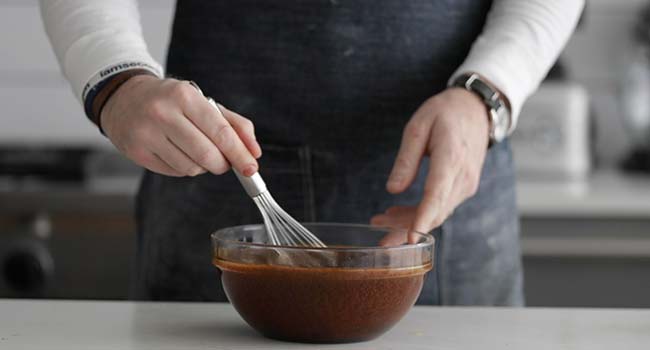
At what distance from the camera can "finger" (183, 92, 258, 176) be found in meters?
0.77

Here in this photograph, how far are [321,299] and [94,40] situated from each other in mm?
364

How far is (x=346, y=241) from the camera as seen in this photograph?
849mm

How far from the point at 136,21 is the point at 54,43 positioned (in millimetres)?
82

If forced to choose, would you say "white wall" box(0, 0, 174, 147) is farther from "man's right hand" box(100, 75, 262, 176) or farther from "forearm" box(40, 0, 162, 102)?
"man's right hand" box(100, 75, 262, 176)

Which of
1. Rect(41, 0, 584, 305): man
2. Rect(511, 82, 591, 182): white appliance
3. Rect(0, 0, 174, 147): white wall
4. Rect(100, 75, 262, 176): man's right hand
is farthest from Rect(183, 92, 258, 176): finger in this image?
Rect(0, 0, 174, 147): white wall

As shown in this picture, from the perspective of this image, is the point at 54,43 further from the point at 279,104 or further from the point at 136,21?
the point at 279,104

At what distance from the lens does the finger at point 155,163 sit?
2.75 feet

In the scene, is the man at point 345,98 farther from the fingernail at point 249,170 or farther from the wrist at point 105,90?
the fingernail at point 249,170

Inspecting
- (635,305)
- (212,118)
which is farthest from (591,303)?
(212,118)

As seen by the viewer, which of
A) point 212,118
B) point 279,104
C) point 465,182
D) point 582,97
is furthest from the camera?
point 582,97

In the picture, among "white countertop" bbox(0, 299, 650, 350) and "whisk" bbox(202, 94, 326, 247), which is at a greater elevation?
"whisk" bbox(202, 94, 326, 247)

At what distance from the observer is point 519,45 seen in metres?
1.02

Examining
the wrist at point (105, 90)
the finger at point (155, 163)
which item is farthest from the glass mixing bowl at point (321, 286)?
the wrist at point (105, 90)

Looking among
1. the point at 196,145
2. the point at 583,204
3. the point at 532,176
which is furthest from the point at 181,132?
the point at 532,176
